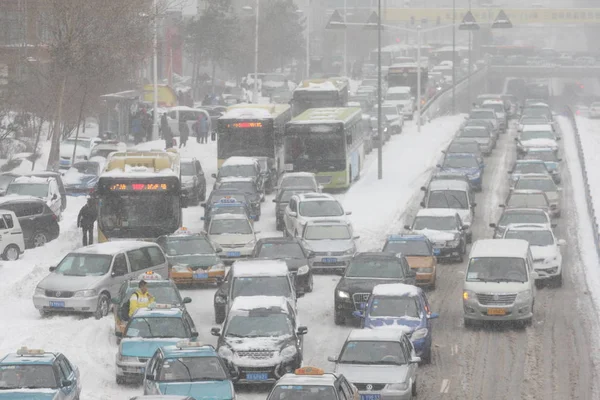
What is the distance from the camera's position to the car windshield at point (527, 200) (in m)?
44.7

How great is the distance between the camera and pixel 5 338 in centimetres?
2697

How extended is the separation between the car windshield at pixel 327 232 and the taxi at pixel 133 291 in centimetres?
917

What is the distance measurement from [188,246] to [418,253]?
5.79 m

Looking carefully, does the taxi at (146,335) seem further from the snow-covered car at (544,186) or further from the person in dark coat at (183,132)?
the person in dark coat at (183,132)

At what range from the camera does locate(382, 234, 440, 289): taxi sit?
34531 millimetres

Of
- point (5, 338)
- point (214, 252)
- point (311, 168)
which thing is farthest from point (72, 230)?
point (5, 338)

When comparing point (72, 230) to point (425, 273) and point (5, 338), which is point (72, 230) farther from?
point (5, 338)

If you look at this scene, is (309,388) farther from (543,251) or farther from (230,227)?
(230,227)

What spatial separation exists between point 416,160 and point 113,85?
20828mm

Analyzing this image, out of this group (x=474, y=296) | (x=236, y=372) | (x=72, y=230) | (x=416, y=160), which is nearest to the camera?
(x=236, y=372)

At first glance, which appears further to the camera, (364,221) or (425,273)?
(364,221)

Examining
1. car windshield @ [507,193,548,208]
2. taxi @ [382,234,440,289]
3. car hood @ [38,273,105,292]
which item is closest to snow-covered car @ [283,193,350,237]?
taxi @ [382,234,440,289]

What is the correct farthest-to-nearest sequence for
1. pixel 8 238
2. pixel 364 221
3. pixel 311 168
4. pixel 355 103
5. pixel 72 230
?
pixel 355 103 < pixel 311 168 < pixel 364 221 < pixel 72 230 < pixel 8 238

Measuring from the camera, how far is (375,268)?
31.0 meters
